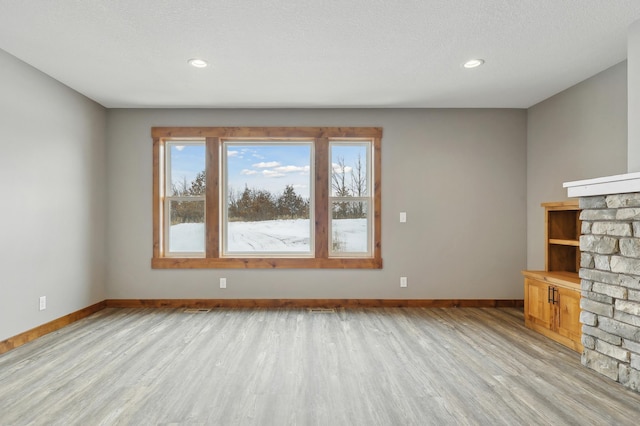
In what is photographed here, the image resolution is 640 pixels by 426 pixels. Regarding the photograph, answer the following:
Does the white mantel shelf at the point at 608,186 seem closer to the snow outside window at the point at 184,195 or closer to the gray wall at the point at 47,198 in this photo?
the snow outside window at the point at 184,195

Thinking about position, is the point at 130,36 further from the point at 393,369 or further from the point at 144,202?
the point at 393,369

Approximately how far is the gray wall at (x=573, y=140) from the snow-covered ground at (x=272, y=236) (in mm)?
2214

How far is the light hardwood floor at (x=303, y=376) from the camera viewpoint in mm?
2070

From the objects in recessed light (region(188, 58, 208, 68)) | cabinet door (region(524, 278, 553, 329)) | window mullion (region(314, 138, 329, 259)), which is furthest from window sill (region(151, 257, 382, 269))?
recessed light (region(188, 58, 208, 68))

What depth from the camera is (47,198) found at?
3520 millimetres

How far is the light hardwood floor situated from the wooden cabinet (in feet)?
0.53

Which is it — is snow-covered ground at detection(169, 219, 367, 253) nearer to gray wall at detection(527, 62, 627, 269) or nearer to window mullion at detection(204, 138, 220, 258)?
window mullion at detection(204, 138, 220, 258)

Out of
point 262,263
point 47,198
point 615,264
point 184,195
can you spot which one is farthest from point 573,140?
point 47,198

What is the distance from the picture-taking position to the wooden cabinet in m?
3.11

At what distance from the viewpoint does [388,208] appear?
4.57 m

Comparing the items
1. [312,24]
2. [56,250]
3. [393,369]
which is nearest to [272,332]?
[393,369]

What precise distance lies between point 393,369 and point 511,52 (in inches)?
113

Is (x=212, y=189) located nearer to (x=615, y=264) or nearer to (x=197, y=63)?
(x=197, y=63)

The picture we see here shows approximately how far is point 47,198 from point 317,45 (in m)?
3.13
